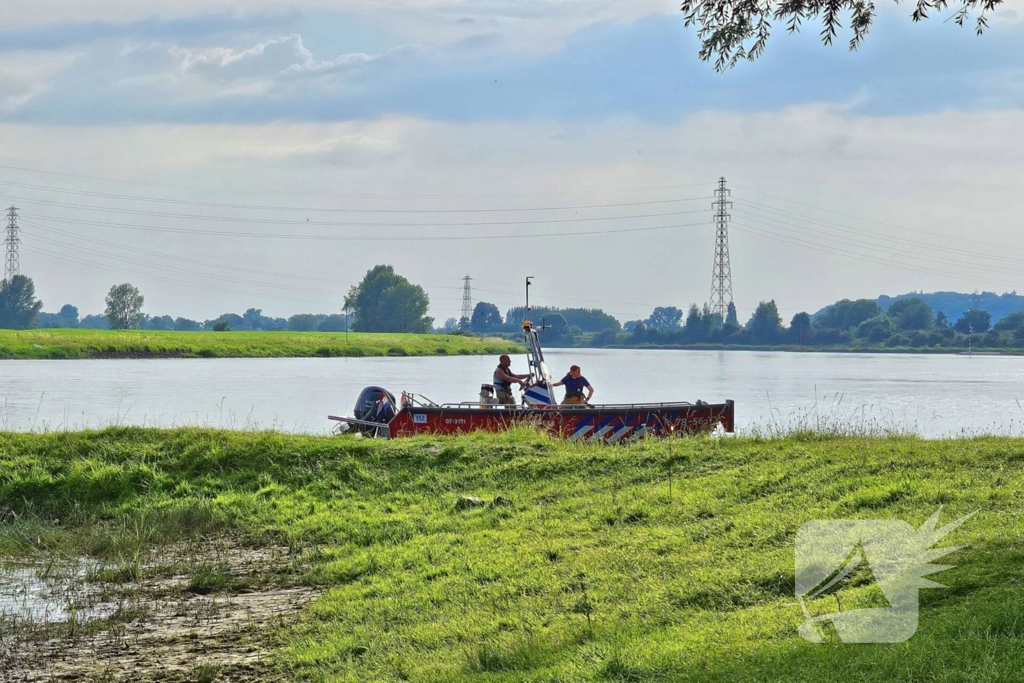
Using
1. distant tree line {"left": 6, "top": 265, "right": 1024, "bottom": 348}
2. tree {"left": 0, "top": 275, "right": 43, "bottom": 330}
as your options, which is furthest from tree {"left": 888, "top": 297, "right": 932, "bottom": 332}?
tree {"left": 0, "top": 275, "right": 43, "bottom": 330}

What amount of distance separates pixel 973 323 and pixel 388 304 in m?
81.8

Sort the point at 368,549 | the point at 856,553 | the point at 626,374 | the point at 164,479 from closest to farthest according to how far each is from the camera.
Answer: the point at 856,553, the point at 368,549, the point at 164,479, the point at 626,374

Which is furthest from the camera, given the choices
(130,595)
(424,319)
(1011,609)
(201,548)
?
(424,319)

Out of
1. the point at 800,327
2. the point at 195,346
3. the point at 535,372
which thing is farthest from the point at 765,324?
the point at 535,372

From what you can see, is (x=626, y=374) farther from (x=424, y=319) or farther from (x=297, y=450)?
(x=424, y=319)

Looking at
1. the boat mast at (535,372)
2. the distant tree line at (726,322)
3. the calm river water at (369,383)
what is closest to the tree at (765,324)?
the distant tree line at (726,322)

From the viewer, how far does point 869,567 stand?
703 centimetres

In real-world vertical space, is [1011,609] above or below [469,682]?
above

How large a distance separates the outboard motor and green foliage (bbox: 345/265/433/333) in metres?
126

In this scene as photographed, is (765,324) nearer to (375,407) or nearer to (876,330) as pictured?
(876,330)

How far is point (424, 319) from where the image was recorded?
149750mm

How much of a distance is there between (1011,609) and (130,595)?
746 centimetres

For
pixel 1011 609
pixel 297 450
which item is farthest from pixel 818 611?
pixel 297 450

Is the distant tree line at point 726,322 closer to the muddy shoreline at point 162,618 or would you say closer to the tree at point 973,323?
the tree at point 973,323
